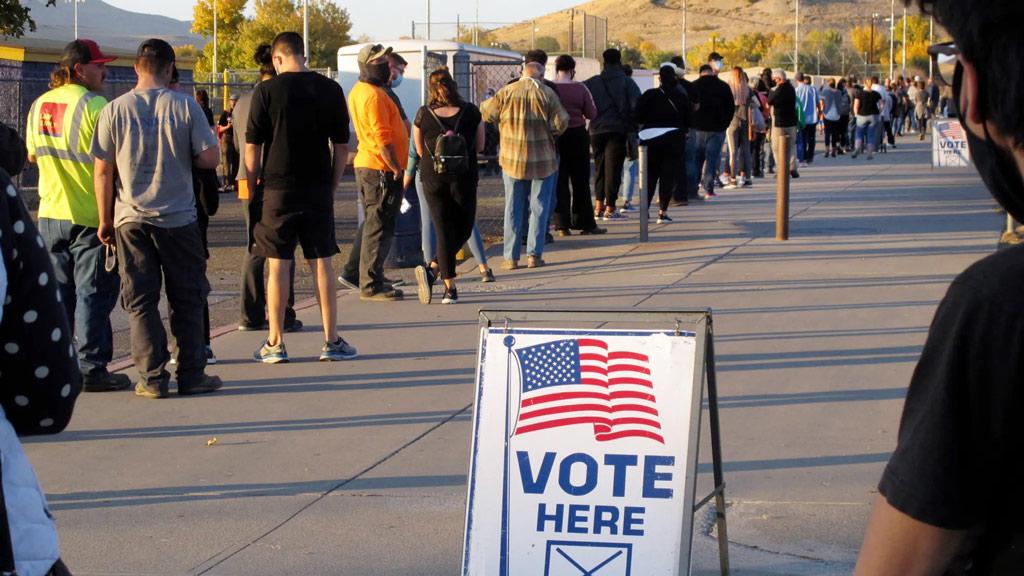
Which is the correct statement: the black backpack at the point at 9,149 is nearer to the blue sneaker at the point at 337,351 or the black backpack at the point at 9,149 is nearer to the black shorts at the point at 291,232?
the black shorts at the point at 291,232

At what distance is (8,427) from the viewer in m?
2.35

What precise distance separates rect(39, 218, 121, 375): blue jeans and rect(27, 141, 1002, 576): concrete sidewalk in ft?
1.11

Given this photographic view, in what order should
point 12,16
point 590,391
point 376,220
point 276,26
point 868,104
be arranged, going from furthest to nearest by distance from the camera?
point 276,26, point 868,104, point 12,16, point 376,220, point 590,391

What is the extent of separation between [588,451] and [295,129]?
4.51 m

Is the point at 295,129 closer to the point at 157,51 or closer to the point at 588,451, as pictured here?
the point at 157,51

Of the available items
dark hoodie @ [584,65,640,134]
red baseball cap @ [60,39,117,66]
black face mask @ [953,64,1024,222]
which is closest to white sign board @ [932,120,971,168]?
dark hoodie @ [584,65,640,134]

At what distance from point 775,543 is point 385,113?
5.93 metres

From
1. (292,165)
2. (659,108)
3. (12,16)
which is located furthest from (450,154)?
(12,16)

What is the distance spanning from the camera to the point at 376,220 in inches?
421

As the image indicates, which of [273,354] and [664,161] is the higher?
[664,161]

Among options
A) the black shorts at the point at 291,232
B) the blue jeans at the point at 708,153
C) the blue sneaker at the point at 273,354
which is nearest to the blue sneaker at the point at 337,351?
the blue sneaker at the point at 273,354

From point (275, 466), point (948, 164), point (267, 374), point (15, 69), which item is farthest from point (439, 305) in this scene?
point (15, 69)

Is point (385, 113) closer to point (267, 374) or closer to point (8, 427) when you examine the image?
point (267, 374)

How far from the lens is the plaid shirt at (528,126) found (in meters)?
12.1
